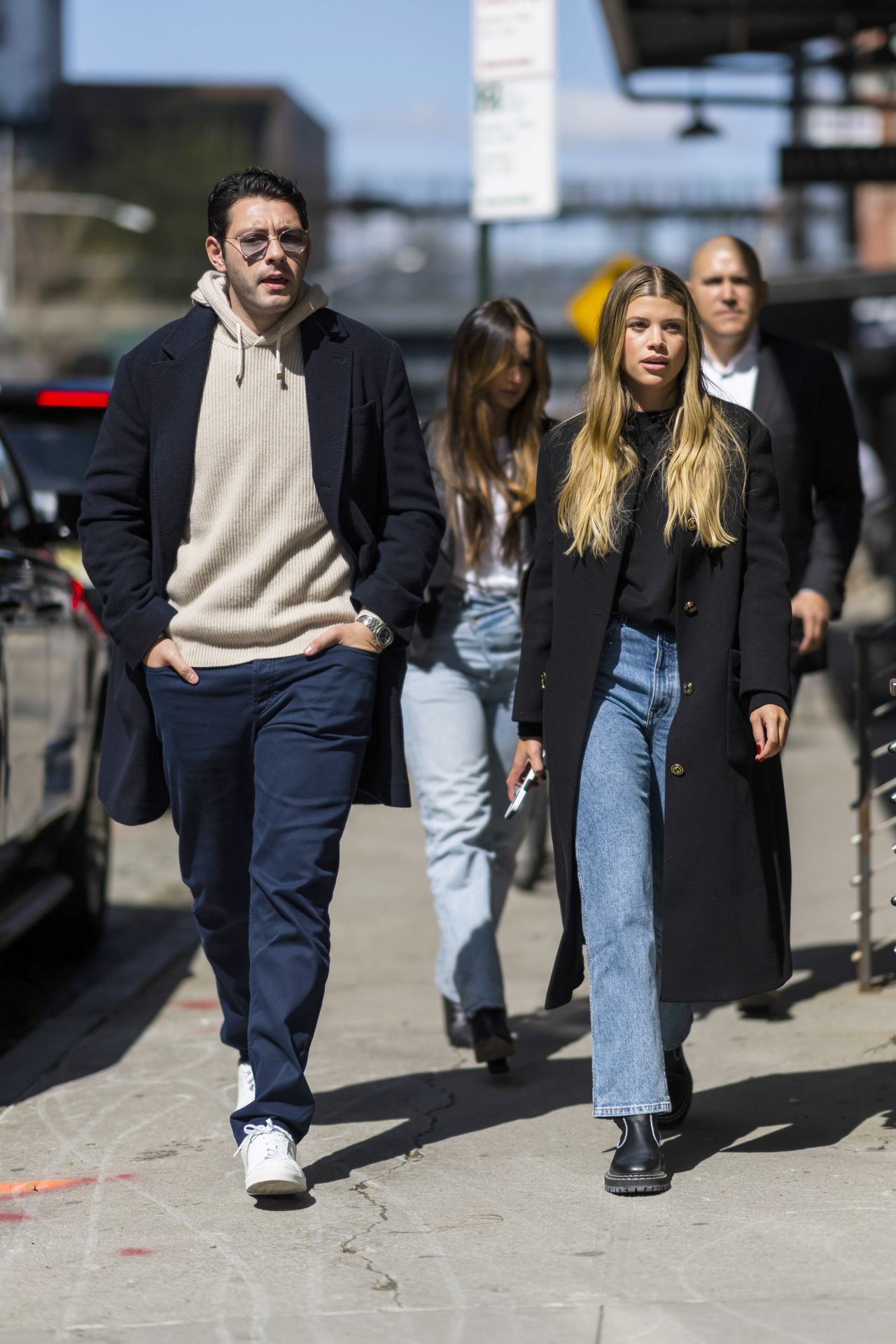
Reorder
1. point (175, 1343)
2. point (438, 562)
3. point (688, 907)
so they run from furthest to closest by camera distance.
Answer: point (438, 562) < point (688, 907) < point (175, 1343)

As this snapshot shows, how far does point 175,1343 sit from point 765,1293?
1.08 metres

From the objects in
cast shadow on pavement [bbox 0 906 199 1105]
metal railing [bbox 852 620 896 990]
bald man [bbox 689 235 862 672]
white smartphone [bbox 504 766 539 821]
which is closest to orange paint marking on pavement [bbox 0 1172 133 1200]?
cast shadow on pavement [bbox 0 906 199 1105]

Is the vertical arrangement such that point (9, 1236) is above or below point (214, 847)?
below

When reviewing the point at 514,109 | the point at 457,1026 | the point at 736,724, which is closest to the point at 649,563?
the point at 736,724

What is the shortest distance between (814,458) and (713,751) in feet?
6.22

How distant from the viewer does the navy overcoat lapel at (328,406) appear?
4410mm

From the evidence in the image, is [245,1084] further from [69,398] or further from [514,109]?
[514,109]

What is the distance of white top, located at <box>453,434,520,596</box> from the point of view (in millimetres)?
5566

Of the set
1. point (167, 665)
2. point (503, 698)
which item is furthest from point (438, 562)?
point (167, 665)

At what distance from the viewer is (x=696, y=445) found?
434cm

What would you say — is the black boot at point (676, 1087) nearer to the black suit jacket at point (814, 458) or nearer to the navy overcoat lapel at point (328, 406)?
the navy overcoat lapel at point (328, 406)

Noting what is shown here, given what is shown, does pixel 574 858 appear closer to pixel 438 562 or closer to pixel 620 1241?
pixel 620 1241

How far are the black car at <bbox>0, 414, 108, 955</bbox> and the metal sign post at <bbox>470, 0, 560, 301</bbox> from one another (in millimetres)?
2523

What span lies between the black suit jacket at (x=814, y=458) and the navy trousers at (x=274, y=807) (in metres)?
1.88
